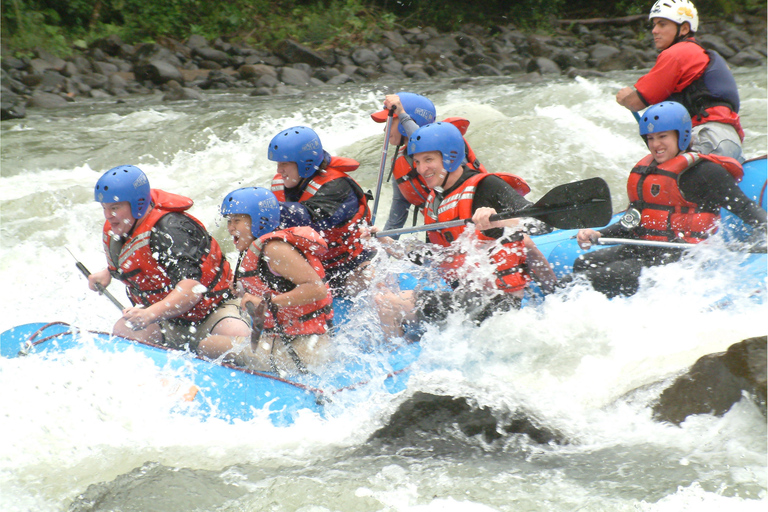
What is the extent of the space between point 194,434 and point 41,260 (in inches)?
142

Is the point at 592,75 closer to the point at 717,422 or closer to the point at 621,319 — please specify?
the point at 621,319

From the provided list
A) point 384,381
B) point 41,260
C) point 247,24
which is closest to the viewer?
point 384,381

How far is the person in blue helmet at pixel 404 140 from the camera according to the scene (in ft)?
14.4

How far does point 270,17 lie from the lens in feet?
49.6

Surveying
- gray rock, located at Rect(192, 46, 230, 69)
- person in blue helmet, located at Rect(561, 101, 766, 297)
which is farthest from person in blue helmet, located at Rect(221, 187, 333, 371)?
gray rock, located at Rect(192, 46, 230, 69)

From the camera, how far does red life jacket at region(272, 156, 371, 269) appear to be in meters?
4.09

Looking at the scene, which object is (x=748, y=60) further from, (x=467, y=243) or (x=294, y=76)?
(x=467, y=243)

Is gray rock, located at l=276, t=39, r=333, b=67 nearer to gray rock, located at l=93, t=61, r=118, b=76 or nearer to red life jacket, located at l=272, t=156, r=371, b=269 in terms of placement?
gray rock, located at l=93, t=61, r=118, b=76

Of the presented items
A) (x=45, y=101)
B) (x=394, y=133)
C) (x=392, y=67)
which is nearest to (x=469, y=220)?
(x=394, y=133)

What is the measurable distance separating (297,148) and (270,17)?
12194 millimetres

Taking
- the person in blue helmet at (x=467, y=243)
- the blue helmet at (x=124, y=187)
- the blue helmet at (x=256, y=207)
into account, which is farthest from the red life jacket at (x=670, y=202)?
the blue helmet at (x=124, y=187)

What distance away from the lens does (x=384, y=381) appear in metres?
3.54

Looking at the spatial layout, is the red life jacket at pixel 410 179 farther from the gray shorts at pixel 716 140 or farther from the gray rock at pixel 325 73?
the gray rock at pixel 325 73

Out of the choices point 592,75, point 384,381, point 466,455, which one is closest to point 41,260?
point 384,381
